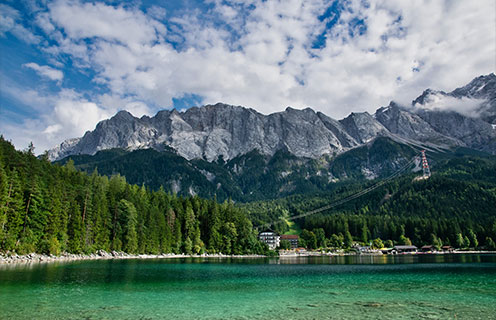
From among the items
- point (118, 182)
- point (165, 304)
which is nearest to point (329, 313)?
point (165, 304)

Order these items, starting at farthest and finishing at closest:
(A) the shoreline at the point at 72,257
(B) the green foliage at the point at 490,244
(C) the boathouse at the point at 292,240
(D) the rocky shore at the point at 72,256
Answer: (C) the boathouse at the point at 292,240
(B) the green foliage at the point at 490,244
(D) the rocky shore at the point at 72,256
(A) the shoreline at the point at 72,257

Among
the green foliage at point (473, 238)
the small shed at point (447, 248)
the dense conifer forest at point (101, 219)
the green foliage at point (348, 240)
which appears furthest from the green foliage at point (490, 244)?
the green foliage at point (348, 240)

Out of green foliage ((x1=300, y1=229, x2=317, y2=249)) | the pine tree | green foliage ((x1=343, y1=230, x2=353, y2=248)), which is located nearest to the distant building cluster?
green foliage ((x1=300, y1=229, x2=317, y2=249))

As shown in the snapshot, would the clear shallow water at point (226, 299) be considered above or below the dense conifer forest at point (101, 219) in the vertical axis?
below

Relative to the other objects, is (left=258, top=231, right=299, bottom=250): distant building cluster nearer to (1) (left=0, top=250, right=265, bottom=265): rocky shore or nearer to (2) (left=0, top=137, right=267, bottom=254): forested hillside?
(2) (left=0, top=137, right=267, bottom=254): forested hillside

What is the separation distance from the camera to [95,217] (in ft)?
308

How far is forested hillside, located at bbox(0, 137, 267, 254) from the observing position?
228ft

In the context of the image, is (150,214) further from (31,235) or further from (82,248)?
(31,235)

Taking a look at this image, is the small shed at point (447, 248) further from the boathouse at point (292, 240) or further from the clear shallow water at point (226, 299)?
the clear shallow water at point (226, 299)

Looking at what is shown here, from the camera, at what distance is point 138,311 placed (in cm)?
2828

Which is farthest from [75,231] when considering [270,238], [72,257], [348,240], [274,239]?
[348,240]

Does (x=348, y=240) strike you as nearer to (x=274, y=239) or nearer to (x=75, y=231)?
(x=274, y=239)

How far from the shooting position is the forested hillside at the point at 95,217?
69500mm

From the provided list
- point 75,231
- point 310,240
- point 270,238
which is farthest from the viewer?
point 270,238
